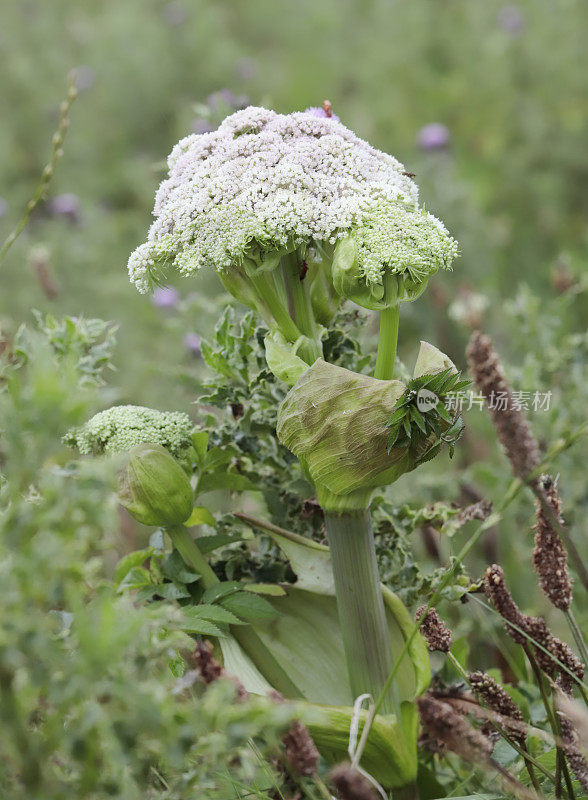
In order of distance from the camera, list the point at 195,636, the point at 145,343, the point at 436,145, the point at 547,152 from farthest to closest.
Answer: the point at 547,152
the point at 436,145
the point at 145,343
the point at 195,636

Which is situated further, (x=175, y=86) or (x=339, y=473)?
(x=175, y=86)

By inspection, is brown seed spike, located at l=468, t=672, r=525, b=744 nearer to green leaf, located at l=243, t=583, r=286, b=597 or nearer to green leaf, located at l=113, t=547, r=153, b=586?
green leaf, located at l=243, t=583, r=286, b=597

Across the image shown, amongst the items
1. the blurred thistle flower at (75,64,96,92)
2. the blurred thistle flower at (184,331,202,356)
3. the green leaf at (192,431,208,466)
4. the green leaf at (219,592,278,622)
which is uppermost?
the blurred thistle flower at (75,64,96,92)

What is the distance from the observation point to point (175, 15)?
4043mm

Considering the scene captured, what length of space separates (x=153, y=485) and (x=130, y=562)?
17 cm

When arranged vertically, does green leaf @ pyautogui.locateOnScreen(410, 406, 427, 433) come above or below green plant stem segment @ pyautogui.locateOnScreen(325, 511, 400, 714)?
above

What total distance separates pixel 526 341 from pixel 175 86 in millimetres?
2780

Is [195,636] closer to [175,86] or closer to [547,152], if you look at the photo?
[547,152]

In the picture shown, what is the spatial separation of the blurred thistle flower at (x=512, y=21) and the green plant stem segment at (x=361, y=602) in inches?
124

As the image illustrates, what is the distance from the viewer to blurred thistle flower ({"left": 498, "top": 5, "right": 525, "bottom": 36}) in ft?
11.3

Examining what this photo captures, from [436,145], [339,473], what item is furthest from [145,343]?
[339,473]

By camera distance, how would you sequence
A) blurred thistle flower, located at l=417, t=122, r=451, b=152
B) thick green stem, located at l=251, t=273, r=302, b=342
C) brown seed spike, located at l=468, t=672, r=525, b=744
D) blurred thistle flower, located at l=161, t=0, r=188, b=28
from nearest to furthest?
brown seed spike, located at l=468, t=672, r=525, b=744 → thick green stem, located at l=251, t=273, r=302, b=342 → blurred thistle flower, located at l=417, t=122, r=451, b=152 → blurred thistle flower, located at l=161, t=0, r=188, b=28

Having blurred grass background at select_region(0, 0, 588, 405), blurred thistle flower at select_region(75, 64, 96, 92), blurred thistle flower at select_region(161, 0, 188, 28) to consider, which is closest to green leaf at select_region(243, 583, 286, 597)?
blurred grass background at select_region(0, 0, 588, 405)

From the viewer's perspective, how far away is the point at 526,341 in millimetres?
1697
